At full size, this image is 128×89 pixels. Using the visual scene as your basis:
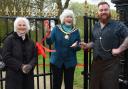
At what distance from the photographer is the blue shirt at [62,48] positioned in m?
6.46

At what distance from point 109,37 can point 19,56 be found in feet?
4.92

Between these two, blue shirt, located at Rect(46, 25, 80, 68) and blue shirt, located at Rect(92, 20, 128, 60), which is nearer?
blue shirt, located at Rect(92, 20, 128, 60)

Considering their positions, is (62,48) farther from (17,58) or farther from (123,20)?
(123,20)

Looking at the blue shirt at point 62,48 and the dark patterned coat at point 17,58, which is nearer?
the dark patterned coat at point 17,58

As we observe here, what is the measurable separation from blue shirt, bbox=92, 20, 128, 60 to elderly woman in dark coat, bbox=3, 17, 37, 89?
1098 millimetres

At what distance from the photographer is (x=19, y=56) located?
19.6 feet

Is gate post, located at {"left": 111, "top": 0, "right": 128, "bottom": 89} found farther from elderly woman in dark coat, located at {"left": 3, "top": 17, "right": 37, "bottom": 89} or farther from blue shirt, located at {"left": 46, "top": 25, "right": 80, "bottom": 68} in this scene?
elderly woman in dark coat, located at {"left": 3, "top": 17, "right": 37, "bottom": 89}

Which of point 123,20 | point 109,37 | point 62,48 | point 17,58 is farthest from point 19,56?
point 123,20

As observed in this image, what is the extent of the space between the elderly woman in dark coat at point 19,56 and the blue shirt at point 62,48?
52cm

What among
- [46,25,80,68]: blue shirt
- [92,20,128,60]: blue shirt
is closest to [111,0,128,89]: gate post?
[92,20,128,60]: blue shirt

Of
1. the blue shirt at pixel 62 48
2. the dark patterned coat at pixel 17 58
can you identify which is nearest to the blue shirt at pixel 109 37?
the blue shirt at pixel 62 48

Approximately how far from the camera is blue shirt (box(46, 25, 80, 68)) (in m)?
6.46

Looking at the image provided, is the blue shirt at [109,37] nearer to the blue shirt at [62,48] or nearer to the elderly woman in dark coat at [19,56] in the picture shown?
the blue shirt at [62,48]

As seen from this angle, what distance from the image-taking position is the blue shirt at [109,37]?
5.90 meters
